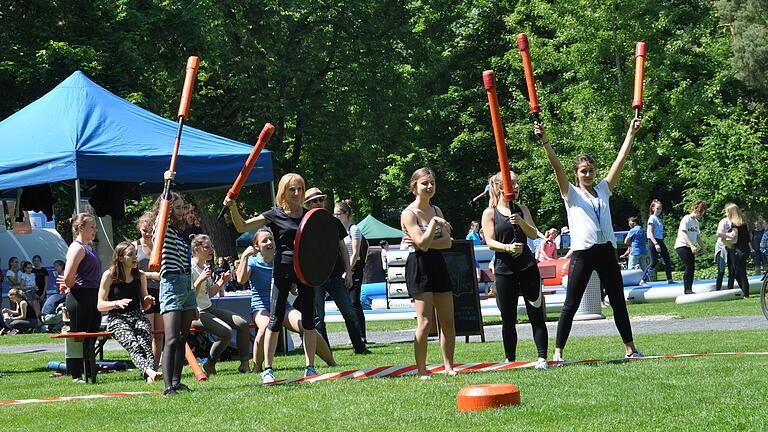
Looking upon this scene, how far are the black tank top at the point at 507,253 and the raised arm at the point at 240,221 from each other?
→ 86.2 inches

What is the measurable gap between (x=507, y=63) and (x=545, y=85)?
2.64 meters

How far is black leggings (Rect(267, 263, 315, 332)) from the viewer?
895 cm

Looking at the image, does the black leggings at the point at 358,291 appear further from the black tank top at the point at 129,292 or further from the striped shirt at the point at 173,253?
the striped shirt at the point at 173,253

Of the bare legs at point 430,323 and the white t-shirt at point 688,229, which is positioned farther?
the white t-shirt at point 688,229

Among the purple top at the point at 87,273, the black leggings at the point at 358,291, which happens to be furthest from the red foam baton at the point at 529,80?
the black leggings at the point at 358,291

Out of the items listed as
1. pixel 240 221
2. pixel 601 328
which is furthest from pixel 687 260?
pixel 240 221

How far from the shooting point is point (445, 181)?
46031 mm

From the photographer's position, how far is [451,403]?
23.2 ft

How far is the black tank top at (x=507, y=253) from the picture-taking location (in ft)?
31.5

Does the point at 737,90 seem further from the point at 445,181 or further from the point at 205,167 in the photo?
the point at 205,167

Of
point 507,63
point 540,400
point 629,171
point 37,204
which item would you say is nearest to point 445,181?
point 507,63

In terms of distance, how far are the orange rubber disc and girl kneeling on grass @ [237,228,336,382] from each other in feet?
13.3

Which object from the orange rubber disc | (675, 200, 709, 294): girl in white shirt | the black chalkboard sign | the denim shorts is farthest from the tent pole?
(675, 200, 709, 294): girl in white shirt

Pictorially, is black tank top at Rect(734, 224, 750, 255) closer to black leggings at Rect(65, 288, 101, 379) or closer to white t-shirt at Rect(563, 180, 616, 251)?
white t-shirt at Rect(563, 180, 616, 251)
